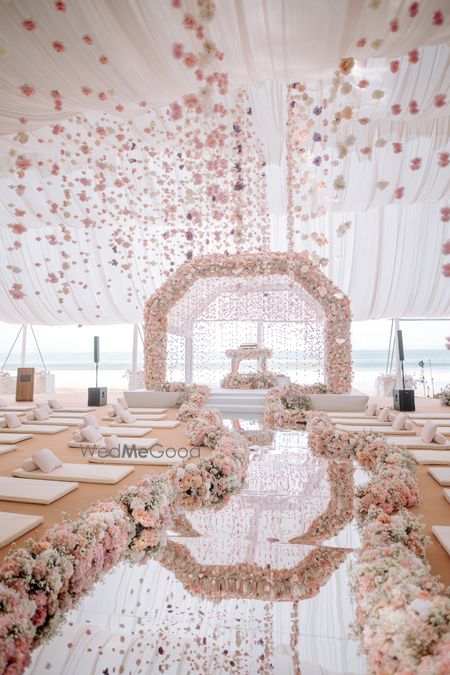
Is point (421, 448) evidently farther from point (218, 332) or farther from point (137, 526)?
point (218, 332)

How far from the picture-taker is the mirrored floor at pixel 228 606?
5.67 feet

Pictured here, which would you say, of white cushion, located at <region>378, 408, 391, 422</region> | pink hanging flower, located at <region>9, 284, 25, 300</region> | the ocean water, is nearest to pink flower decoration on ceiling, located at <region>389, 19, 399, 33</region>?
pink hanging flower, located at <region>9, 284, 25, 300</region>

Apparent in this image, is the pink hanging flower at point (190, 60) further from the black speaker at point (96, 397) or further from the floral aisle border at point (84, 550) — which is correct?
the black speaker at point (96, 397)

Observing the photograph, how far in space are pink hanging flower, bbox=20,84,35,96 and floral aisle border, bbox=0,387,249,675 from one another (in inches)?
111

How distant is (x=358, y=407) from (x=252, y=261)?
3427 millimetres

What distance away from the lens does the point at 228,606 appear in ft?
6.73

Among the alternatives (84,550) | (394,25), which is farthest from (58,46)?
(84,550)

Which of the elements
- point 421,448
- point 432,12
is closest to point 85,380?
point 421,448

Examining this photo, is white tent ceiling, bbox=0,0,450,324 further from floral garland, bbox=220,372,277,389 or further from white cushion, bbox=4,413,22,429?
floral garland, bbox=220,372,277,389

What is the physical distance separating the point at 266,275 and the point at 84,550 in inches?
283

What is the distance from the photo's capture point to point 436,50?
160 inches

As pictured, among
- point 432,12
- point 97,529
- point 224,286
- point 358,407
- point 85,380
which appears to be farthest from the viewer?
point 85,380

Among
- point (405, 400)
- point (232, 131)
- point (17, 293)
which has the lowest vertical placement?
point (405, 400)

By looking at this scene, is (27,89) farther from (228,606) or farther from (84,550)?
(228,606)
